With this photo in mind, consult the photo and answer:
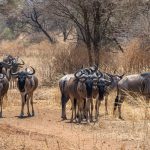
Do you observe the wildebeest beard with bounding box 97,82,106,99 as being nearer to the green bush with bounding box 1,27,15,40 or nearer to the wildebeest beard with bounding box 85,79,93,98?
the wildebeest beard with bounding box 85,79,93,98

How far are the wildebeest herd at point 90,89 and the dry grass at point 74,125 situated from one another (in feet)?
1.41

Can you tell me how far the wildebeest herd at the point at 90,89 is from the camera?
639 inches

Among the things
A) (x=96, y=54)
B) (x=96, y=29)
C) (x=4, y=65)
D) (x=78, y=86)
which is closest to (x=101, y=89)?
(x=78, y=86)

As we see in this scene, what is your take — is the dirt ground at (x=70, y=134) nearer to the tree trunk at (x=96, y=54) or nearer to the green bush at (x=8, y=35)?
the tree trunk at (x=96, y=54)

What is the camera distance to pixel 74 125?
50.9ft

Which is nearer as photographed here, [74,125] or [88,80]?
[74,125]

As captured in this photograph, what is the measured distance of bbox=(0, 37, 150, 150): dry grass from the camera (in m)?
11.7

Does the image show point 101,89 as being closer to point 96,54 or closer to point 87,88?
point 87,88

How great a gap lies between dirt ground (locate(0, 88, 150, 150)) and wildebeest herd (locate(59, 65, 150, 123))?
49 centimetres

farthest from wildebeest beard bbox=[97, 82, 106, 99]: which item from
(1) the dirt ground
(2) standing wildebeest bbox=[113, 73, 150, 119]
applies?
(2) standing wildebeest bbox=[113, 73, 150, 119]

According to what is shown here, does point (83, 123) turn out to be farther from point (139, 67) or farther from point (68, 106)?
point (139, 67)

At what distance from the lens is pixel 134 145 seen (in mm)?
11617

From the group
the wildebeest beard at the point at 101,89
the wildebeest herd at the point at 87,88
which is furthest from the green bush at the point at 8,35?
the wildebeest beard at the point at 101,89

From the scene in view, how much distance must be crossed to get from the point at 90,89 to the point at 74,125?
4.00 ft
